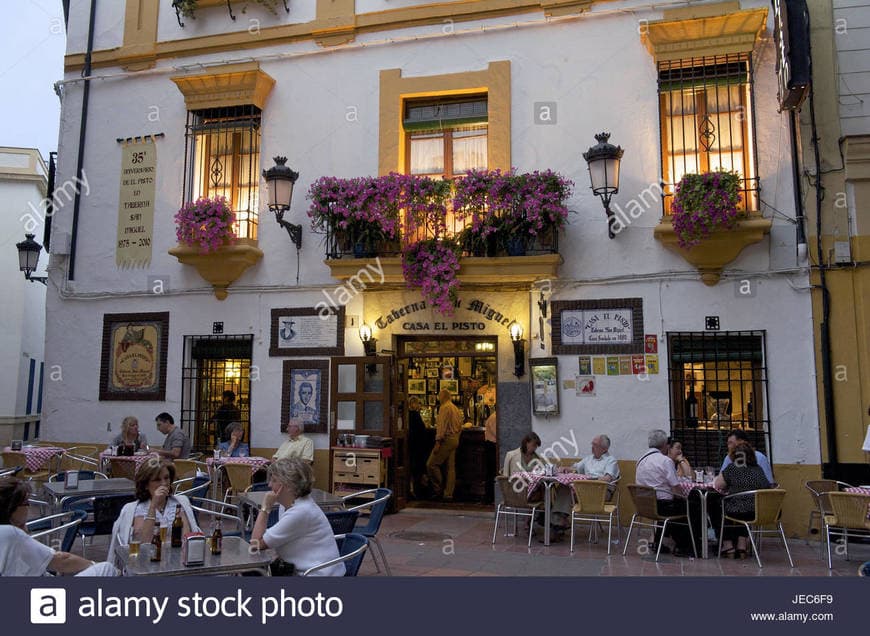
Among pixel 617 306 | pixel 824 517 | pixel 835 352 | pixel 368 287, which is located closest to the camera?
pixel 824 517

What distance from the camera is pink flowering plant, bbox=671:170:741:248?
9273mm

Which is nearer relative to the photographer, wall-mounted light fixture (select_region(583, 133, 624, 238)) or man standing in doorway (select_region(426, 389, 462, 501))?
wall-mounted light fixture (select_region(583, 133, 624, 238))

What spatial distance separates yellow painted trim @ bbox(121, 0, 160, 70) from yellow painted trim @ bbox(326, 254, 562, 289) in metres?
5.45

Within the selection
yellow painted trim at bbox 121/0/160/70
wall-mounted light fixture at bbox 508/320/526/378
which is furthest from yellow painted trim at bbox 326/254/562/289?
yellow painted trim at bbox 121/0/160/70

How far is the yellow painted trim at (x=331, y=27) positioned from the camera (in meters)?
11.0

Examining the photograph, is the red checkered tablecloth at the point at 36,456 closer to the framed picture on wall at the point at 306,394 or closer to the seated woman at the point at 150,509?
the framed picture on wall at the point at 306,394

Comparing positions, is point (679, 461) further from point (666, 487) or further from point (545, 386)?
point (545, 386)

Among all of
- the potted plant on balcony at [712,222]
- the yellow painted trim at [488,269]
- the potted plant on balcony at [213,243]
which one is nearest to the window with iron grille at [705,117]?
the potted plant on balcony at [712,222]

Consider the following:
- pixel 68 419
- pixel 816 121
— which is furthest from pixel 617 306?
pixel 68 419

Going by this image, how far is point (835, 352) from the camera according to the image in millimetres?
9266

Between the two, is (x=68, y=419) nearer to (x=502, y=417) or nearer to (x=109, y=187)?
(x=109, y=187)

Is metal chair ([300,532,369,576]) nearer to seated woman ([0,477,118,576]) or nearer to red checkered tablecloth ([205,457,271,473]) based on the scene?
seated woman ([0,477,118,576])

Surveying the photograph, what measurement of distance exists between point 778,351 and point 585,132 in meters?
3.99

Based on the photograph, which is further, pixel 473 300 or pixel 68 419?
pixel 68 419
